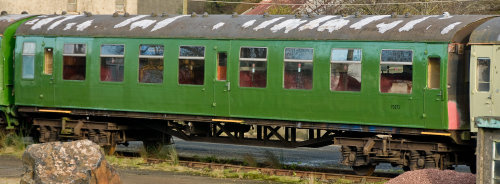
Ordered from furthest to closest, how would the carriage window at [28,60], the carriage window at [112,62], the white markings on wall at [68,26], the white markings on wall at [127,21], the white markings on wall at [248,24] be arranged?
the carriage window at [28,60] < the white markings on wall at [68,26] < the white markings on wall at [127,21] < the carriage window at [112,62] < the white markings on wall at [248,24]

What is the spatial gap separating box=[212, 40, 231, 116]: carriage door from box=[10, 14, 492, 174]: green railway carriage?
0.03m

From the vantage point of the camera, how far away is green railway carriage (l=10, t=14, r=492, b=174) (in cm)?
1656

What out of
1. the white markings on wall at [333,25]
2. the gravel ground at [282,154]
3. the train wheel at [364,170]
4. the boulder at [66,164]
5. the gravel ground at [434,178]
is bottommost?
the gravel ground at [282,154]

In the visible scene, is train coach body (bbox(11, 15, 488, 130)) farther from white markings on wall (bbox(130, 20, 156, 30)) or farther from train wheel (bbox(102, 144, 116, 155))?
train wheel (bbox(102, 144, 116, 155))

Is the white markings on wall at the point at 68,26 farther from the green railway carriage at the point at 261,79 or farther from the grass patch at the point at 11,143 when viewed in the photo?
the grass patch at the point at 11,143

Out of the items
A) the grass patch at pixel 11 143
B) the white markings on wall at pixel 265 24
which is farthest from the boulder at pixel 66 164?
the grass patch at pixel 11 143

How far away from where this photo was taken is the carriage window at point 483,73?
51.8 ft

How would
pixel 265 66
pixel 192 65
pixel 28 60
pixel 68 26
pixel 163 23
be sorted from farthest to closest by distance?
1. pixel 28 60
2. pixel 68 26
3. pixel 163 23
4. pixel 192 65
5. pixel 265 66

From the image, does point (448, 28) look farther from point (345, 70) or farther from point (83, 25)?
point (83, 25)

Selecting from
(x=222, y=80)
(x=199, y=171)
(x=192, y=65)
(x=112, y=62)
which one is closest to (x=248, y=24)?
(x=222, y=80)

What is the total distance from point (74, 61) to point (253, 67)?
5.00 metres

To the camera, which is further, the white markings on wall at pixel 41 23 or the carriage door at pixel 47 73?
the white markings on wall at pixel 41 23

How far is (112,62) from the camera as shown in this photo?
20.4 m

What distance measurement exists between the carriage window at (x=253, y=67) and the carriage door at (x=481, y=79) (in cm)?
446
